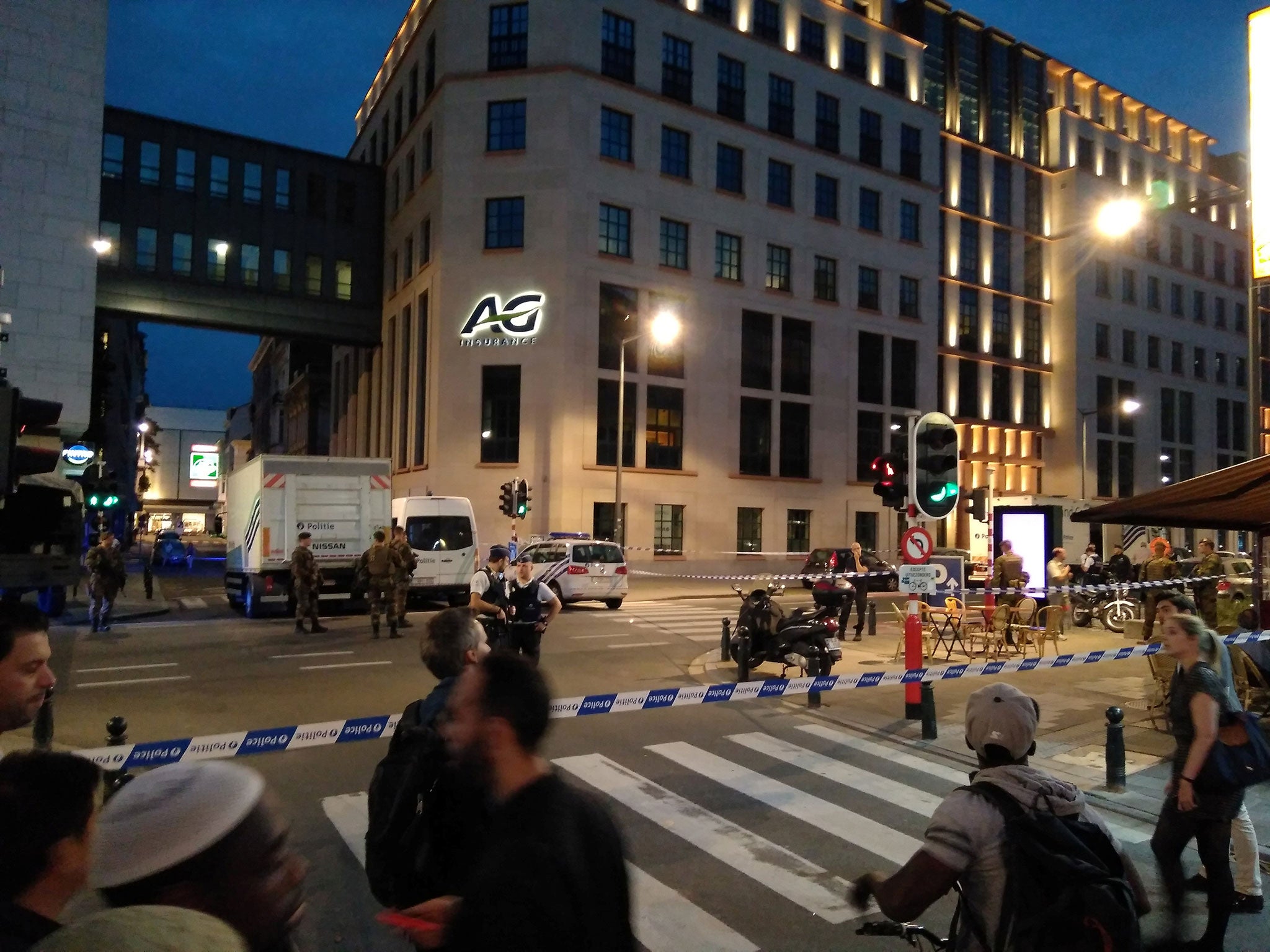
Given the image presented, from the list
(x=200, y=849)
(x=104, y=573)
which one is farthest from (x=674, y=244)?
(x=200, y=849)

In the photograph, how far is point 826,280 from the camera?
1655 inches

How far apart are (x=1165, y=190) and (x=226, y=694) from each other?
13.0 metres

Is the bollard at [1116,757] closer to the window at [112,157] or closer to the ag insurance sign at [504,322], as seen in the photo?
the ag insurance sign at [504,322]

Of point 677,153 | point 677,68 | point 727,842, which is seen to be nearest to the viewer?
point 727,842

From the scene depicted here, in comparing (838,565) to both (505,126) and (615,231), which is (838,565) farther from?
(505,126)

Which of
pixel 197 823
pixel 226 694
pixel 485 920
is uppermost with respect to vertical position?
pixel 197 823

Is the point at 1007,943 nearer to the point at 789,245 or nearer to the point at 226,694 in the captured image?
the point at 226,694

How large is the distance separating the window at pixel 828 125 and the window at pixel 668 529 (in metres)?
18.5

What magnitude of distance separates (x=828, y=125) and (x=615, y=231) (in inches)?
518

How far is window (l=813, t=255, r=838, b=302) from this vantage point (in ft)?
137

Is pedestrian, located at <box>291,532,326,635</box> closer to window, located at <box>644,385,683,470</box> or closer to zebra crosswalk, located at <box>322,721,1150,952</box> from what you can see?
zebra crosswalk, located at <box>322,721,1150,952</box>

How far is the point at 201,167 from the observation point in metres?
41.7

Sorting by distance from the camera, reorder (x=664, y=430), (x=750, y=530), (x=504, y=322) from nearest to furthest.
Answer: (x=504, y=322) < (x=664, y=430) < (x=750, y=530)

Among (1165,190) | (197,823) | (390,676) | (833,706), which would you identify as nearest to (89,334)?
(390,676)
